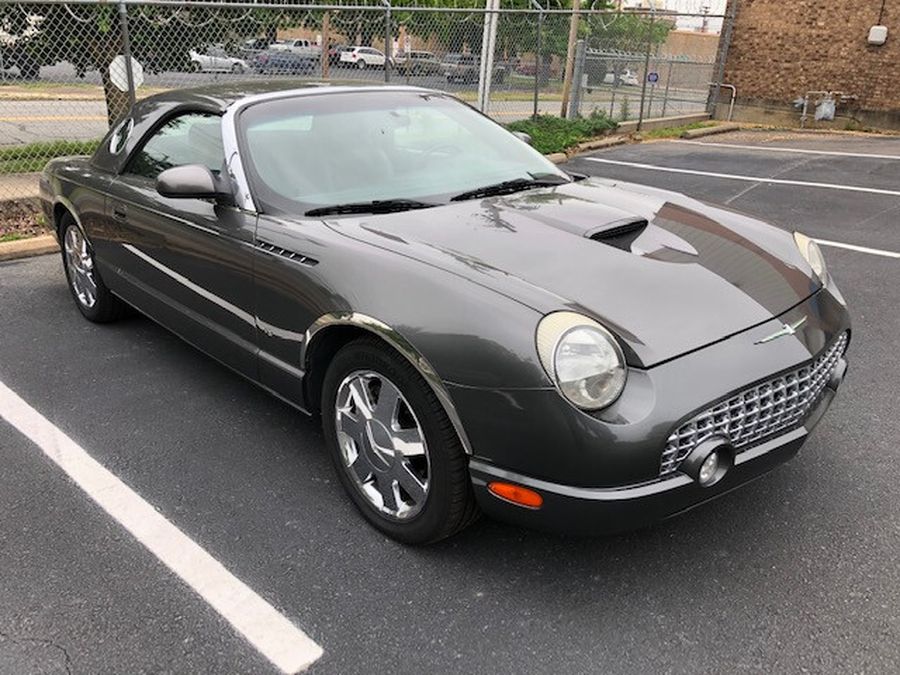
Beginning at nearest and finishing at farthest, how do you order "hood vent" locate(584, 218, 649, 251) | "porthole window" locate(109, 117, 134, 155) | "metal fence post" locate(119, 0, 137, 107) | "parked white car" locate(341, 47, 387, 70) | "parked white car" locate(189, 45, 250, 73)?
"hood vent" locate(584, 218, 649, 251)
"porthole window" locate(109, 117, 134, 155)
"metal fence post" locate(119, 0, 137, 107)
"parked white car" locate(189, 45, 250, 73)
"parked white car" locate(341, 47, 387, 70)

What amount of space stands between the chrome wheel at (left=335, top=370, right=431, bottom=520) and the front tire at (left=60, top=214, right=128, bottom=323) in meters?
2.41

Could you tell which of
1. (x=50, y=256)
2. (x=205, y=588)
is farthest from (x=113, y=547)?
(x=50, y=256)

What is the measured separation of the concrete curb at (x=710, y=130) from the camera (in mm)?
14301

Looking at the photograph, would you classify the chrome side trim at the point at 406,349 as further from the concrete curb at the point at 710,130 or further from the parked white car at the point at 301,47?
the concrete curb at the point at 710,130

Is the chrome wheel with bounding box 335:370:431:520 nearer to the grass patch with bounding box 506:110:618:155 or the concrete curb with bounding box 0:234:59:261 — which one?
the concrete curb with bounding box 0:234:59:261

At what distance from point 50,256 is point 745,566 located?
563 centimetres

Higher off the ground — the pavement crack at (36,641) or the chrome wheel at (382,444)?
the chrome wheel at (382,444)

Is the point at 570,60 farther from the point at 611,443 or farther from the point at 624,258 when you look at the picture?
the point at 611,443

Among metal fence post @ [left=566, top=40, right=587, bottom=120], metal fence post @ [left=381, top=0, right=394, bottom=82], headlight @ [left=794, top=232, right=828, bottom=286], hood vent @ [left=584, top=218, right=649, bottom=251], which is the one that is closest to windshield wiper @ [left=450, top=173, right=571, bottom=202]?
hood vent @ [left=584, top=218, right=649, bottom=251]

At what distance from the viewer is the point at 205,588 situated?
247cm

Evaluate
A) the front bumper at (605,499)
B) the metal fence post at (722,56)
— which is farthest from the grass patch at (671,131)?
the front bumper at (605,499)

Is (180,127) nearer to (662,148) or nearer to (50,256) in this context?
(50,256)

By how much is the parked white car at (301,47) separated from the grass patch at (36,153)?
2.65m

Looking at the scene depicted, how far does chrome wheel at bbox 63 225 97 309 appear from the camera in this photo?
454 centimetres
